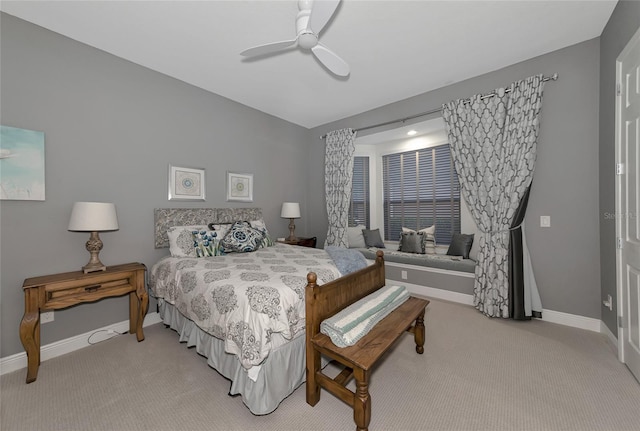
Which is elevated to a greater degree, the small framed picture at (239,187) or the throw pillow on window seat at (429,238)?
the small framed picture at (239,187)

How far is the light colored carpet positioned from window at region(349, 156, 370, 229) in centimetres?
303

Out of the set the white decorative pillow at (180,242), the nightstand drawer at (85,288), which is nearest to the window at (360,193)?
the white decorative pillow at (180,242)

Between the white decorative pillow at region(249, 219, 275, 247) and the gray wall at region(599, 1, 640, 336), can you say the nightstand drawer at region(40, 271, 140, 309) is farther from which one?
the gray wall at region(599, 1, 640, 336)

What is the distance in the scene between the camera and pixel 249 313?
63.4 inches

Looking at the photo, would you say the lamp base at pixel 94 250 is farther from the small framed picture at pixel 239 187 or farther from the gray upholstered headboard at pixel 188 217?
the small framed picture at pixel 239 187

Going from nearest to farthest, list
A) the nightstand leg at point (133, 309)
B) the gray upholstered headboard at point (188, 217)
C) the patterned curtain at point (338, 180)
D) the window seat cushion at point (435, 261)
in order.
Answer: the nightstand leg at point (133, 309) → the gray upholstered headboard at point (188, 217) → the window seat cushion at point (435, 261) → the patterned curtain at point (338, 180)

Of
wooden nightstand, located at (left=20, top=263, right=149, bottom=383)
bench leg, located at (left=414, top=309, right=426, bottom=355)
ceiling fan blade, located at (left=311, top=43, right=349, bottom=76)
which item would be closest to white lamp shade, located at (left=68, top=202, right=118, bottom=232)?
wooden nightstand, located at (left=20, top=263, right=149, bottom=383)

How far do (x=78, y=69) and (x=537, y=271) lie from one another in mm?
5261

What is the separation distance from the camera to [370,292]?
2.38m

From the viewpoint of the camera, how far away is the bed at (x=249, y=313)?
1591 millimetres

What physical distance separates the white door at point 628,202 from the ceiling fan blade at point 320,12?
6.96ft

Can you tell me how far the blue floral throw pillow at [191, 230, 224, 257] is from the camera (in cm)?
286

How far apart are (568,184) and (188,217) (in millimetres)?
4376

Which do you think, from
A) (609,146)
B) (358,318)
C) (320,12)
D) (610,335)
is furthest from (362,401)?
(609,146)
